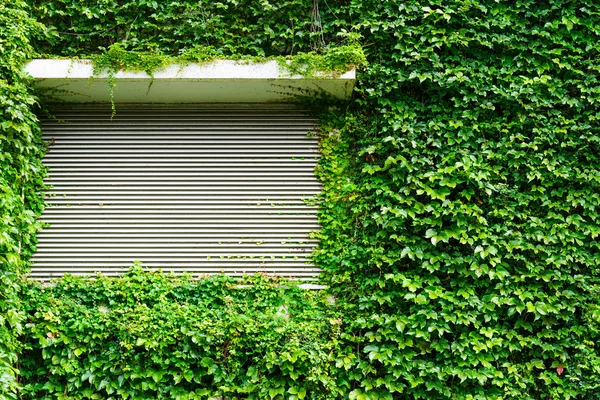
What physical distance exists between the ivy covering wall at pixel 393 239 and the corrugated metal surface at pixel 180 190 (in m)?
0.25

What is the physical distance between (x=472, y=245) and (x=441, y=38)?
2.24 m

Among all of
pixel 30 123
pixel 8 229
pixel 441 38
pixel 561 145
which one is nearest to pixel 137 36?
pixel 30 123

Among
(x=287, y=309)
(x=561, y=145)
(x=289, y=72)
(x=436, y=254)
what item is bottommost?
(x=287, y=309)

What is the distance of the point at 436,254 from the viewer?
6148 millimetres

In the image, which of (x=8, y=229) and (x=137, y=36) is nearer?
(x=8, y=229)

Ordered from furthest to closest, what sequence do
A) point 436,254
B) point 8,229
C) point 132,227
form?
point 132,227 < point 436,254 < point 8,229

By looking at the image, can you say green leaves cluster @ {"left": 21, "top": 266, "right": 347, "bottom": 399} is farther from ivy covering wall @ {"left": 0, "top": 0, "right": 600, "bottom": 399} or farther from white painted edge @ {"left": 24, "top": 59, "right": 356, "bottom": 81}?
white painted edge @ {"left": 24, "top": 59, "right": 356, "bottom": 81}

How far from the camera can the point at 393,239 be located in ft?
20.5

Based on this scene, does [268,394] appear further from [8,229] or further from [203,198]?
[8,229]

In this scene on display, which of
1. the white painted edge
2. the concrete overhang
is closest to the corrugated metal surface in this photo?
the concrete overhang

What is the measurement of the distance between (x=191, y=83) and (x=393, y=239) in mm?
2743

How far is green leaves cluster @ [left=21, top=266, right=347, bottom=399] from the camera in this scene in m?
5.89

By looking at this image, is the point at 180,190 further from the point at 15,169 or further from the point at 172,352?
the point at 172,352

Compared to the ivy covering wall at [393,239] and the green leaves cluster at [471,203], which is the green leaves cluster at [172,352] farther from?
the green leaves cluster at [471,203]
